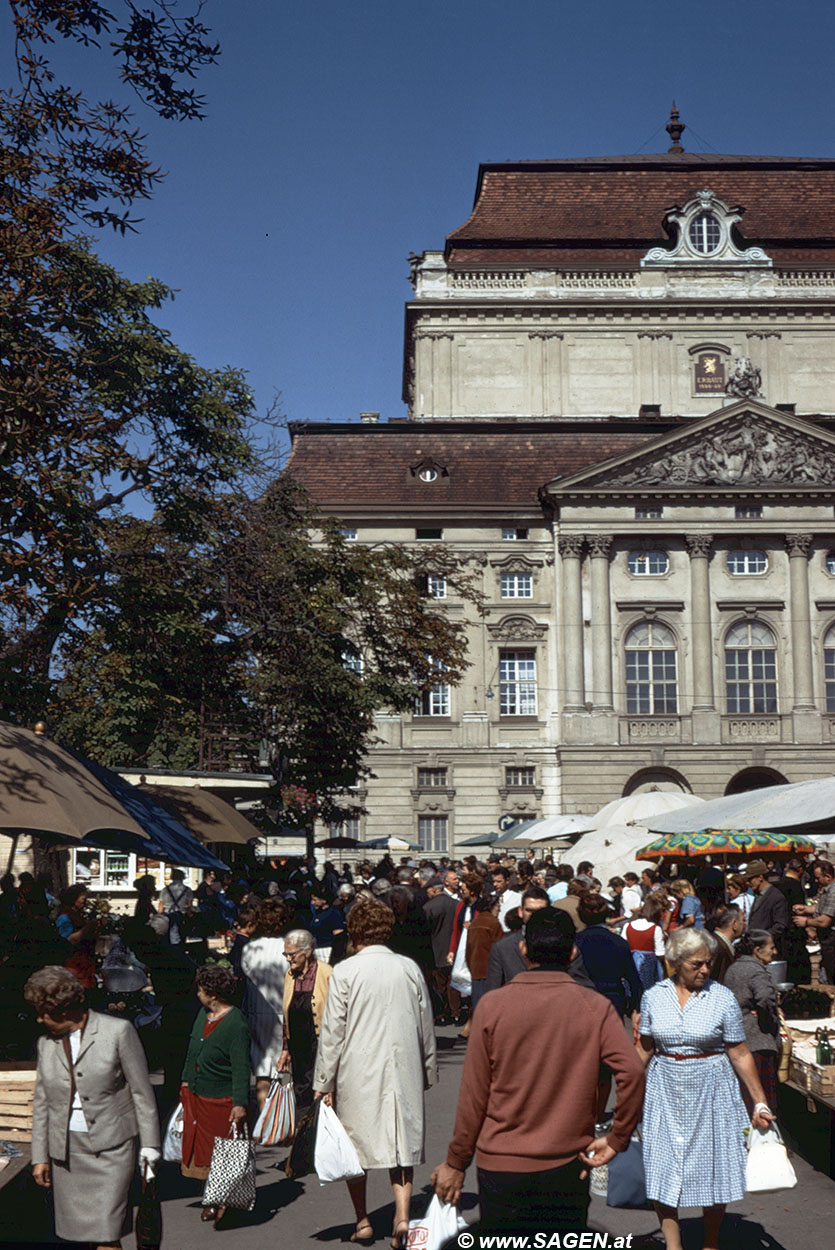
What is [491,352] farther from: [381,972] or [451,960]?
[381,972]

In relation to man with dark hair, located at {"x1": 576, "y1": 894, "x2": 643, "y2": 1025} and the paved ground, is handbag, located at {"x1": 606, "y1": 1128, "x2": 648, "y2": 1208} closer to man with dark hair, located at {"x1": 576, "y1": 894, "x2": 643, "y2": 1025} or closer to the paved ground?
the paved ground

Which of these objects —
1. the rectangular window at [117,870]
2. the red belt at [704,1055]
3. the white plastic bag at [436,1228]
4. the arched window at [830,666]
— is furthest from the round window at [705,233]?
the white plastic bag at [436,1228]

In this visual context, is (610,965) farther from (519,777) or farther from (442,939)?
(519,777)

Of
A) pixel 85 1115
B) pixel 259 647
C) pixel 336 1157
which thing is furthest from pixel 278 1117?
pixel 259 647

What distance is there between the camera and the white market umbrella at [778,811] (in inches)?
664

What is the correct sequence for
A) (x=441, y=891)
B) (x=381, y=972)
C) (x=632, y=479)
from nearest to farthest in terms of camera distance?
(x=381, y=972), (x=441, y=891), (x=632, y=479)

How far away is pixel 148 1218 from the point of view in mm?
6258

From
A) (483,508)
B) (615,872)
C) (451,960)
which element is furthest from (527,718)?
(451,960)

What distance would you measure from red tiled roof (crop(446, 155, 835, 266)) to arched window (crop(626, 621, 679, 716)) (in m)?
14.2

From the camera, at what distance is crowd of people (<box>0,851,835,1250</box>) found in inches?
212

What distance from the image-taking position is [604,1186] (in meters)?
8.12

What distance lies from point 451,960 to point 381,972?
31.7 feet

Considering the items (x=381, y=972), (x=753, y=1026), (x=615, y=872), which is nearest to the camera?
(x=381, y=972)

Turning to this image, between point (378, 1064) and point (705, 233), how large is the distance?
174ft
